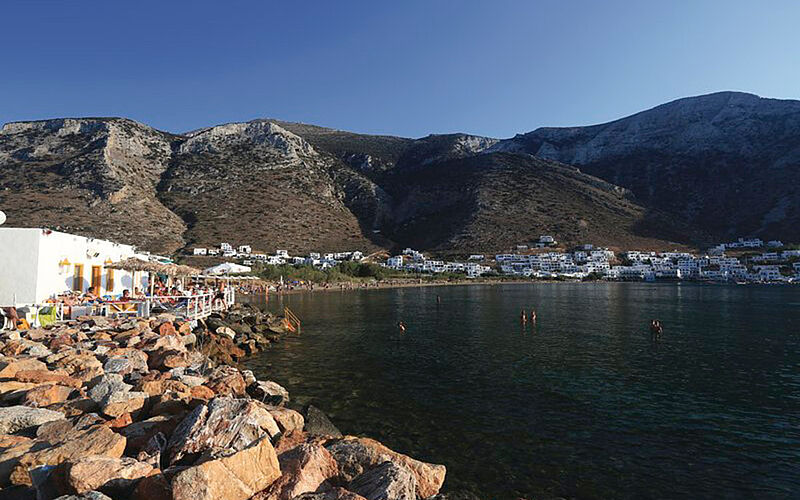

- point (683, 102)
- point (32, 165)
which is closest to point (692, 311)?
point (32, 165)

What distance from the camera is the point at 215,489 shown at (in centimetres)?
468

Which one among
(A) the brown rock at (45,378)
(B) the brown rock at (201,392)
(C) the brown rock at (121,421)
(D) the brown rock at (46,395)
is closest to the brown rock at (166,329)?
(A) the brown rock at (45,378)

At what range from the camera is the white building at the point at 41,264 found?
60.7ft

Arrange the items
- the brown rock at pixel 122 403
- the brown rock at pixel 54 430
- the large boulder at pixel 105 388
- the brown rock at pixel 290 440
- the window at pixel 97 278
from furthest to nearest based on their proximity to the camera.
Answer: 1. the window at pixel 97 278
2. the large boulder at pixel 105 388
3. the brown rock at pixel 122 403
4. the brown rock at pixel 290 440
5. the brown rock at pixel 54 430

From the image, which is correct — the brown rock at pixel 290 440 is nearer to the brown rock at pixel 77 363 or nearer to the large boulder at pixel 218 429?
the large boulder at pixel 218 429

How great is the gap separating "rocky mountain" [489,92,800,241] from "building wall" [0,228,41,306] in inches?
6303

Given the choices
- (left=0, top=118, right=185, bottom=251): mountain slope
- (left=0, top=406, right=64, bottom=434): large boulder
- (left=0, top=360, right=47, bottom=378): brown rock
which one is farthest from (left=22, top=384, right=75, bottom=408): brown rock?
(left=0, top=118, right=185, bottom=251): mountain slope

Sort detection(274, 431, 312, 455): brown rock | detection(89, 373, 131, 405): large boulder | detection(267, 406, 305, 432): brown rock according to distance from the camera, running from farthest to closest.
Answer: detection(89, 373, 131, 405): large boulder
detection(267, 406, 305, 432): brown rock
detection(274, 431, 312, 455): brown rock

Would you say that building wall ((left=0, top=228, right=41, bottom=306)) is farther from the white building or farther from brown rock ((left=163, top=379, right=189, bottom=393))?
brown rock ((left=163, top=379, right=189, bottom=393))

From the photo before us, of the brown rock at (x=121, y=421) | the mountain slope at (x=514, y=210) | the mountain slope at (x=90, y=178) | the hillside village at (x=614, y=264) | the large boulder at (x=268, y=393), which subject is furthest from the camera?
the mountain slope at (x=514, y=210)

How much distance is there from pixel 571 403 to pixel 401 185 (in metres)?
139

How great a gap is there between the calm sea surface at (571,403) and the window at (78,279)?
10.4 metres

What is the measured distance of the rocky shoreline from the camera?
15.9 ft

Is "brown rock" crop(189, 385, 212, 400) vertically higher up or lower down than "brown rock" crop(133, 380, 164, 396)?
lower down
